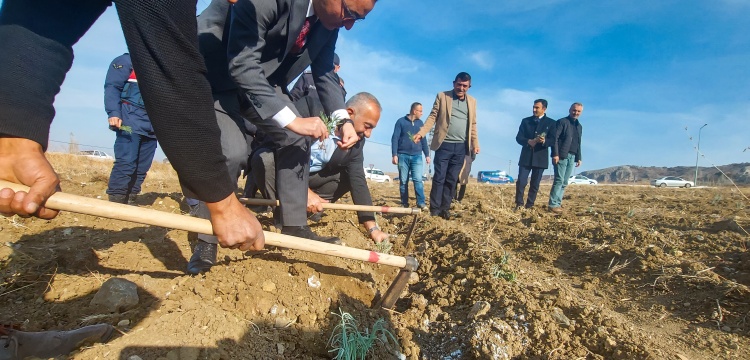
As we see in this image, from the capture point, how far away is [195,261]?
2.35 meters

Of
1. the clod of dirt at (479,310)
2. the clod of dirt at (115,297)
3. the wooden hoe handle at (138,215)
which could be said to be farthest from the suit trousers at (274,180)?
the clod of dirt at (479,310)

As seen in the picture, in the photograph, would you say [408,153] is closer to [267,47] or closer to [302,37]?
[302,37]

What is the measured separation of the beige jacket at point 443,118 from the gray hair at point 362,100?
243cm

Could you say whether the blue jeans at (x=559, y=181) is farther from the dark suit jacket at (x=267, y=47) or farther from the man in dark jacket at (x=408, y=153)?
the dark suit jacket at (x=267, y=47)

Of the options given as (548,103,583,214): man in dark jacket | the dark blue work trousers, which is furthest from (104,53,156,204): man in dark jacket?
(548,103,583,214): man in dark jacket

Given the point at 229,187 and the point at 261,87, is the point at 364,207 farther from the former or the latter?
the point at 229,187

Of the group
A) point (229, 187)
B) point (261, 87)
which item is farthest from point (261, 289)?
point (261, 87)

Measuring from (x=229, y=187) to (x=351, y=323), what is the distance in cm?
93

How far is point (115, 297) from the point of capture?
179 centimetres

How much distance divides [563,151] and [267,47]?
6122mm

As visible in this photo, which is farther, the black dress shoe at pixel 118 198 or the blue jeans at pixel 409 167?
the blue jeans at pixel 409 167

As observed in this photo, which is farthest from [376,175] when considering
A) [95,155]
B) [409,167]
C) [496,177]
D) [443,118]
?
[443,118]

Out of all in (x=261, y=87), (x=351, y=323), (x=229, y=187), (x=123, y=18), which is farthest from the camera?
(x=261, y=87)

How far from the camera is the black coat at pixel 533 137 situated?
6.95 m
